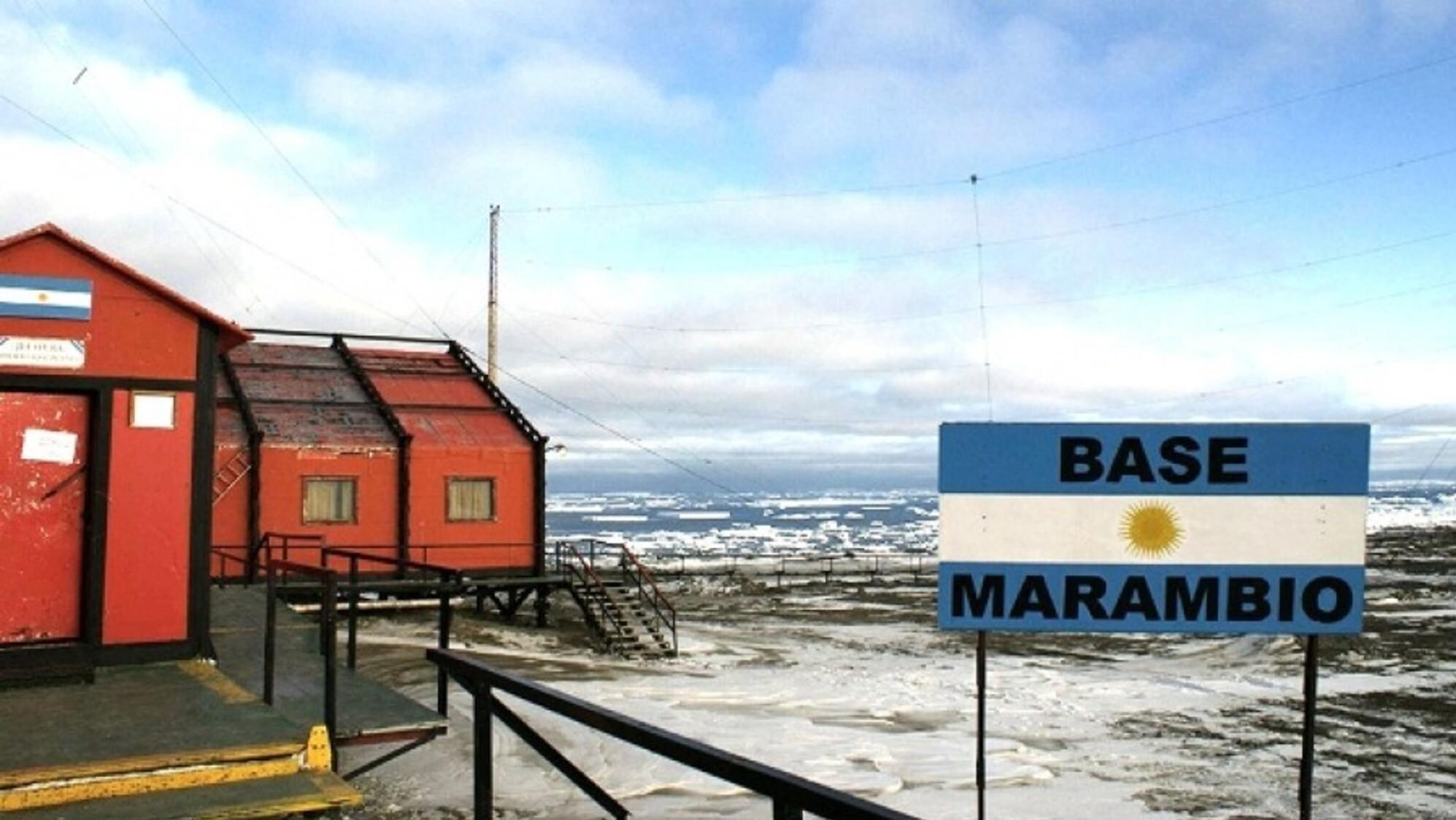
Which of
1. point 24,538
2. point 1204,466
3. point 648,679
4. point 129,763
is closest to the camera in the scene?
point 1204,466

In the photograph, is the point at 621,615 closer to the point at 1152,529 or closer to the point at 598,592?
the point at 598,592

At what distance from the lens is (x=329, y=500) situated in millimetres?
25172

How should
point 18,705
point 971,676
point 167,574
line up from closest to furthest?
point 18,705
point 167,574
point 971,676

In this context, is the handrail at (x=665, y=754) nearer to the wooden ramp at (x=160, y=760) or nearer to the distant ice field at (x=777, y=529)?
the wooden ramp at (x=160, y=760)

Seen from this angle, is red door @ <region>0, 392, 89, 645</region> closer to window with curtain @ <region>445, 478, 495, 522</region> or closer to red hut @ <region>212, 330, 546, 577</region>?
red hut @ <region>212, 330, 546, 577</region>

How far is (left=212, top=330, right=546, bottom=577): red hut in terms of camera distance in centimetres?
2448

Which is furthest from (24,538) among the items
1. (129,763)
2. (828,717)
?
(828,717)

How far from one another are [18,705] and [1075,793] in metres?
10.7

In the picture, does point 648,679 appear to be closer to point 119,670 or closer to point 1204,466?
point 119,670

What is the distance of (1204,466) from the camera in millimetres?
6238

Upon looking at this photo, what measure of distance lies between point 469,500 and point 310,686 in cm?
1695

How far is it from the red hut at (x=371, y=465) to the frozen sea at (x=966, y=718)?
227 cm

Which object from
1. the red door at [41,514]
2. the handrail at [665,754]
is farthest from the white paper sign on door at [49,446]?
the handrail at [665,754]

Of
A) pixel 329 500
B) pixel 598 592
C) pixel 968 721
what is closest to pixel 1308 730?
pixel 968 721
